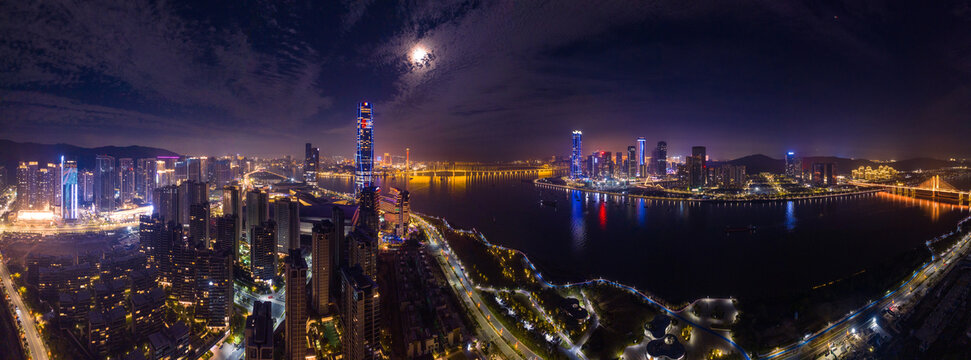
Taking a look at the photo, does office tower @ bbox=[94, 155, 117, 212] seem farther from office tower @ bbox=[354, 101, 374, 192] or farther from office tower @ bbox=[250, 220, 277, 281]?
office tower @ bbox=[250, 220, 277, 281]

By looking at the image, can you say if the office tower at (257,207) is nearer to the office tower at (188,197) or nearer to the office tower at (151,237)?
the office tower at (188,197)

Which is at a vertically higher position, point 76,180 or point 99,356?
point 76,180

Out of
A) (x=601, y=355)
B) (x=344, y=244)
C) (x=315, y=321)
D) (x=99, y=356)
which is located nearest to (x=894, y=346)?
(x=601, y=355)

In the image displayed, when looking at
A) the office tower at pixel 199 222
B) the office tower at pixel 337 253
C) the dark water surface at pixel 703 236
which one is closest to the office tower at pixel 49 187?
the office tower at pixel 199 222

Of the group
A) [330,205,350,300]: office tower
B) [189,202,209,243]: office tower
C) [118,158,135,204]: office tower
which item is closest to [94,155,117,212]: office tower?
[118,158,135,204]: office tower

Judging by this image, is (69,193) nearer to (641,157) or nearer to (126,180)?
(126,180)

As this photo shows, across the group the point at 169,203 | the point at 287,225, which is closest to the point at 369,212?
the point at 287,225

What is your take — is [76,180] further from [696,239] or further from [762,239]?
[762,239]
